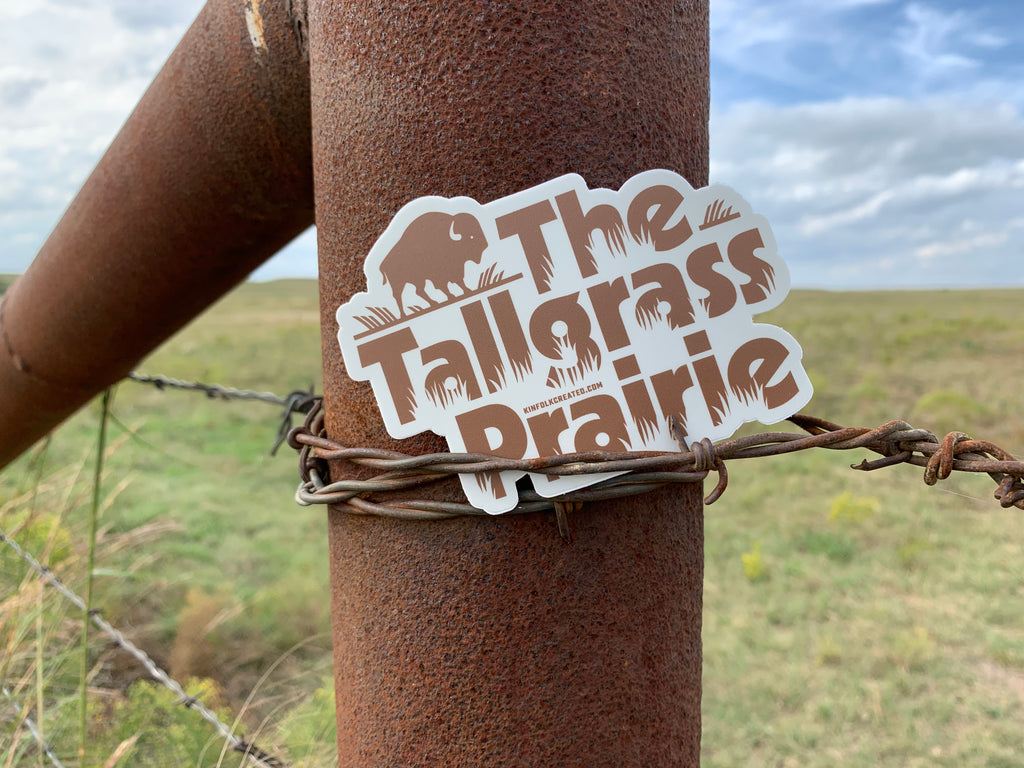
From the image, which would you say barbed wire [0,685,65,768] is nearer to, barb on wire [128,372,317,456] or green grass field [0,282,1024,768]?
green grass field [0,282,1024,768]

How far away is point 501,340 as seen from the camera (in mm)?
534

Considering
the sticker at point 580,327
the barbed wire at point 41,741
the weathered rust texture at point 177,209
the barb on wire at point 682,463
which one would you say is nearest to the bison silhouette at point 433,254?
the sticker at point 580,327

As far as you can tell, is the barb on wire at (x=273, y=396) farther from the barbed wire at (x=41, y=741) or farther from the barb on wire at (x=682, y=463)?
the barbed wire at (x=41, y=741)

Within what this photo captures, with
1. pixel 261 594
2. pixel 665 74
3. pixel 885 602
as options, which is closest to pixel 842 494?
pixel 885 602

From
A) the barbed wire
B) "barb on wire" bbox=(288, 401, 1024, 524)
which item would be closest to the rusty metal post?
"barb on wire" bbox=(288, 401, 1024, 524)

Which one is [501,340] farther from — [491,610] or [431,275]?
[491,610]

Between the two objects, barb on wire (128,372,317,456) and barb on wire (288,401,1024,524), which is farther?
barb on wire (128,372,317,456)

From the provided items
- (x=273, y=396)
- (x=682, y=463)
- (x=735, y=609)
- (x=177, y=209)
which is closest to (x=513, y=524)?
(x=682, y=463)

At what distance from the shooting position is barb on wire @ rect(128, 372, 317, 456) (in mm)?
839

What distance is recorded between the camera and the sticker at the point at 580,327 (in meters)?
0.53

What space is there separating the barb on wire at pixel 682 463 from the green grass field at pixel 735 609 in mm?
43

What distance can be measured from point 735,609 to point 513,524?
3.61m

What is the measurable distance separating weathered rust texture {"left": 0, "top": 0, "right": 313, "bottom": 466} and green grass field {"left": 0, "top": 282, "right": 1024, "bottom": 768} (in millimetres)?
269

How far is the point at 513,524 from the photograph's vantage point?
0.53m
